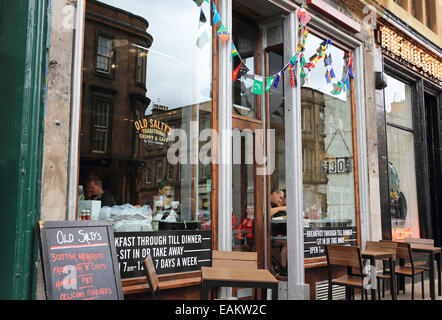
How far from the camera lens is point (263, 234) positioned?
6328 mm

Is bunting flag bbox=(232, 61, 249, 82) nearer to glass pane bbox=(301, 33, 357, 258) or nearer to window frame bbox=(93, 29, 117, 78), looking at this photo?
glass pane bbox=(301, 33, 357, 258)

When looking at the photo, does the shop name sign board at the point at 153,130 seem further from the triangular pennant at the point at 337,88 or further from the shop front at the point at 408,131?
the shop front at the point at 408,131

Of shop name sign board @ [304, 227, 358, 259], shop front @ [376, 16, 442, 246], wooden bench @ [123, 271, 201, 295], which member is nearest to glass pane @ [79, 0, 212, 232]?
wooden bench @ [123, 271, 201, 295]

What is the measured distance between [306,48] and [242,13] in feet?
3.91

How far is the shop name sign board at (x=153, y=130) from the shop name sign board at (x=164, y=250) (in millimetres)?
1118

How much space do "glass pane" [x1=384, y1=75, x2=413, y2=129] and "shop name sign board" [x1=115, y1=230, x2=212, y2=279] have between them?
5.55 meters

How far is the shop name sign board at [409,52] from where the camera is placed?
8273 millimetres

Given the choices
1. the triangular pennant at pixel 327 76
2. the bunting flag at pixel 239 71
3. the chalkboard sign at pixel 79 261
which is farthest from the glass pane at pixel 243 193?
the chalkboard sign at pixel 79 261

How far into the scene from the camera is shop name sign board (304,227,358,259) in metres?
6.14

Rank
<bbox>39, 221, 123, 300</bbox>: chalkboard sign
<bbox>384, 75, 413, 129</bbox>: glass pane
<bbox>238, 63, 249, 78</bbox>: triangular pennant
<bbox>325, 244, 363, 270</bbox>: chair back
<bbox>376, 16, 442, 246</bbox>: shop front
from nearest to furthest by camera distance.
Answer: <bbox>39, 221, 123, 300</bbox>: chalkboard sign < <bbox>325, 244, 363, 270</bbox>: chair back < <bbox>238, 63, 249, 78</bbox>: triangular pennant < <bbox>376, 16, 442, 246</bbox>: shop front < <bbox>384, 75, 413, 129</bbox>: glass pane

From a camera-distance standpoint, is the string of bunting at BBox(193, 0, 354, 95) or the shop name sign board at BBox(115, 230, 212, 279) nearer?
the shop name sign board at BBox(115, 230, 212, 279)

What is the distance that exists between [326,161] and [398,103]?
315 centimetres
